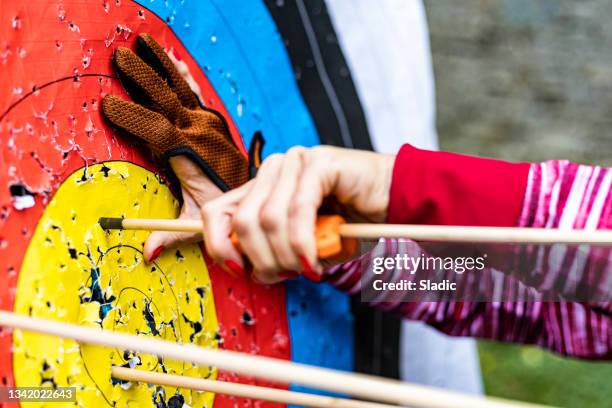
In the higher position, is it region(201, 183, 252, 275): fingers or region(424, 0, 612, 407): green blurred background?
region(424, 0, 612, 407): green blurred background

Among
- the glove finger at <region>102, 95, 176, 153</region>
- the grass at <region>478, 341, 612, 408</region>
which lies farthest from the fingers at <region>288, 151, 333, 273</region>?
the grass at <region>478, 341, 612, 408</region>

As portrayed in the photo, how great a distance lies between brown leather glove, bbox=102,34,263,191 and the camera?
523mm

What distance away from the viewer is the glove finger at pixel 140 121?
509 mm

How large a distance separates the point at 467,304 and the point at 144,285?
0.32 metres

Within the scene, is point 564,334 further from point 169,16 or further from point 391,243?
point 169,16

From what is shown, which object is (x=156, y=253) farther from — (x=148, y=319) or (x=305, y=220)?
(x=305, y=220)

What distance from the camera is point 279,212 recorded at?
425 mm

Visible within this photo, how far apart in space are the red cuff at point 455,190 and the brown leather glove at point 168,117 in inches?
5.4

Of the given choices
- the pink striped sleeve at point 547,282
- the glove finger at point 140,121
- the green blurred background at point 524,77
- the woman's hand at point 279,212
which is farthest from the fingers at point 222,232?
the green blurred background at point 524,77

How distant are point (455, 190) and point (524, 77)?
1211 mm

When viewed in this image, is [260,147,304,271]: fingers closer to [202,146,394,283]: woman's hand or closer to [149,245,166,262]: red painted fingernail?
[202,146,394,283]: woman's hand

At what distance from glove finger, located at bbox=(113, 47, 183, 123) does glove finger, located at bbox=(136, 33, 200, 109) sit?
1 cm

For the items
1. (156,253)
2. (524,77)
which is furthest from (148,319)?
(524,77)

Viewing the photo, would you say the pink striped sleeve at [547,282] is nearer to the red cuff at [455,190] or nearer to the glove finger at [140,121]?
the red cuff at [455,190]
